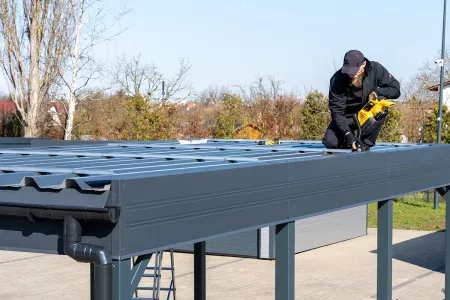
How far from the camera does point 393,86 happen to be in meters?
7.77

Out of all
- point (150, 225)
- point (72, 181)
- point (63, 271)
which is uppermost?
point (72, 181)

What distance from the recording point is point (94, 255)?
4234 millimetres

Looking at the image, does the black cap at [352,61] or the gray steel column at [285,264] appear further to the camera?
the black cap at [352,61]

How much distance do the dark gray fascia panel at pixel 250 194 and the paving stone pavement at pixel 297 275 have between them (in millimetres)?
6312

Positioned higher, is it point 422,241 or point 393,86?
point 393,86

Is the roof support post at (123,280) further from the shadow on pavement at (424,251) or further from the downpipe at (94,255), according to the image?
the shadow on pavement at (424,251)

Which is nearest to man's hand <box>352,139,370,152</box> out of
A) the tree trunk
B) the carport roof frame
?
the carport roof frame

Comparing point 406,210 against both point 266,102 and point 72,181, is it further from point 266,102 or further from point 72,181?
point 72,181

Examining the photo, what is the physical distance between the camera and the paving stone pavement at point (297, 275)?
45.7ft

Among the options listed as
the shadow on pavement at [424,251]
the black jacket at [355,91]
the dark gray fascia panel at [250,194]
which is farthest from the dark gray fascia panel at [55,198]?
the shadow on pavement at [424,251]

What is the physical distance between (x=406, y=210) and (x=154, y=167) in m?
19.3

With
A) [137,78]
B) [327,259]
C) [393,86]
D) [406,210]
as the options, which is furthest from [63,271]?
[137,78]

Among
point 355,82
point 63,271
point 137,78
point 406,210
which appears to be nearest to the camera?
point 355,82

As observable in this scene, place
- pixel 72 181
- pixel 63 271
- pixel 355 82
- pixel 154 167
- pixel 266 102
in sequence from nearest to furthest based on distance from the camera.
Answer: pixel 72 181 → pixel 154 167 → pixel 355 82 → pixel 63 271 → pixel 266 102
